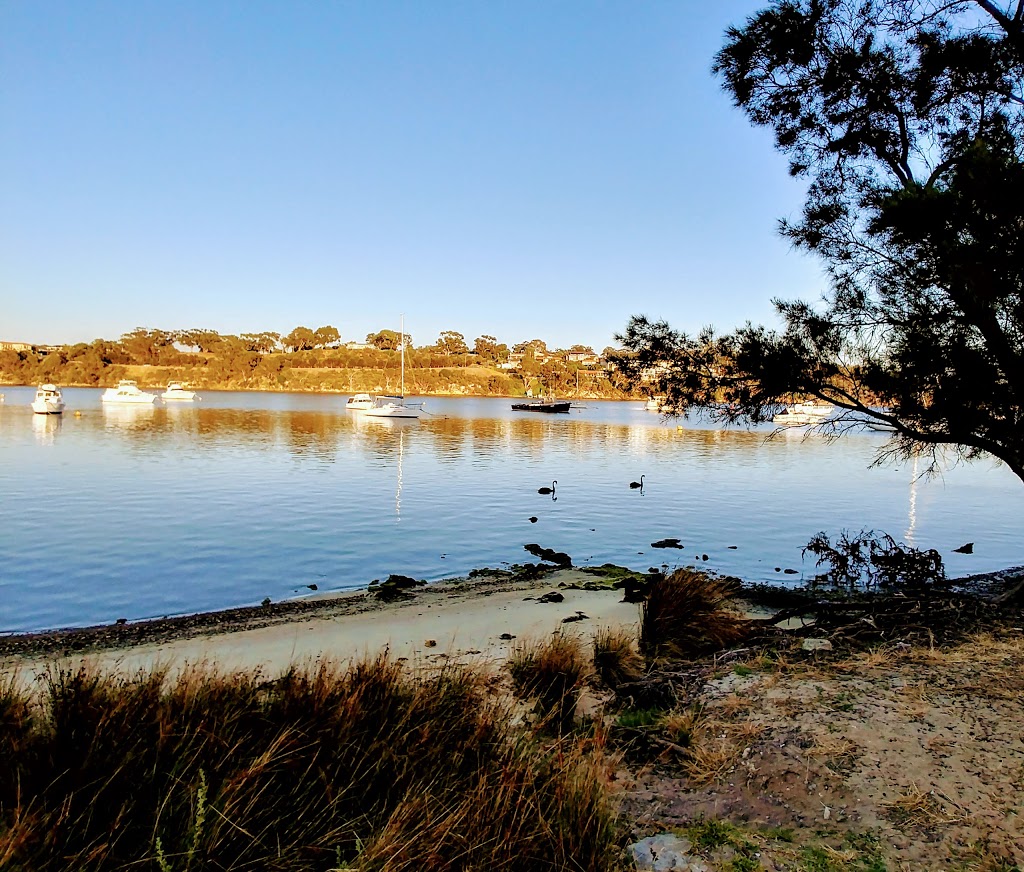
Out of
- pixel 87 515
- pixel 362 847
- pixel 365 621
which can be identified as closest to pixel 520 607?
pixel 365 621

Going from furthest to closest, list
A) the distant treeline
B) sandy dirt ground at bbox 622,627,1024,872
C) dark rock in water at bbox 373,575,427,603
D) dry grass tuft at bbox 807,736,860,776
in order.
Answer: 1. the distant treeline
2. dark rock in water at bbox 373,575,427,603
3. dry grass tuft at bbox 807,736,860,776
4. sandy dirt ground at bbox 622,627,1024,872

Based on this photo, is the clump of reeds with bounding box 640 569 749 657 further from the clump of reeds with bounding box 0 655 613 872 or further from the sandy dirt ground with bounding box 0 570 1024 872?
the clump of reeds with bounding box 0 655 613 872

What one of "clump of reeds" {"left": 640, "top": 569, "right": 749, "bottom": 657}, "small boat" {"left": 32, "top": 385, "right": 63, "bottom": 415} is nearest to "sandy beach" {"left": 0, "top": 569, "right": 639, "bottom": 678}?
"clump of reeds" {"left": 640, "top": 569, "right": 749, "bottom": 657}

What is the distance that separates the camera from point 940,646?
252 inches

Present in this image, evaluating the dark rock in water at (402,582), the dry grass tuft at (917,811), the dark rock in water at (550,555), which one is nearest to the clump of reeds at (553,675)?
the dry grass tuft at (917,811)

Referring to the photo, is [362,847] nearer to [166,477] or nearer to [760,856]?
[760,856]

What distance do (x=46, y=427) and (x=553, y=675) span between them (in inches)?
2243

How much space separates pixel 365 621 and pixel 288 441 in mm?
36124

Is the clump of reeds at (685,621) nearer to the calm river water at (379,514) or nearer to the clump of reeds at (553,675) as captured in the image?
the clump of reeds at (553,675)

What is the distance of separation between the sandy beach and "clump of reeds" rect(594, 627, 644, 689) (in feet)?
3.52

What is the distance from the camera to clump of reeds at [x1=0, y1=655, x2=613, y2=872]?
259 cm

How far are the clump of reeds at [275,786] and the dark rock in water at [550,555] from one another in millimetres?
11362

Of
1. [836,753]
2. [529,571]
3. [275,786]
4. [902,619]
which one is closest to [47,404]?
[529,571]

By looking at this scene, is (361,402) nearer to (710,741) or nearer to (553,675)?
(553,675)
